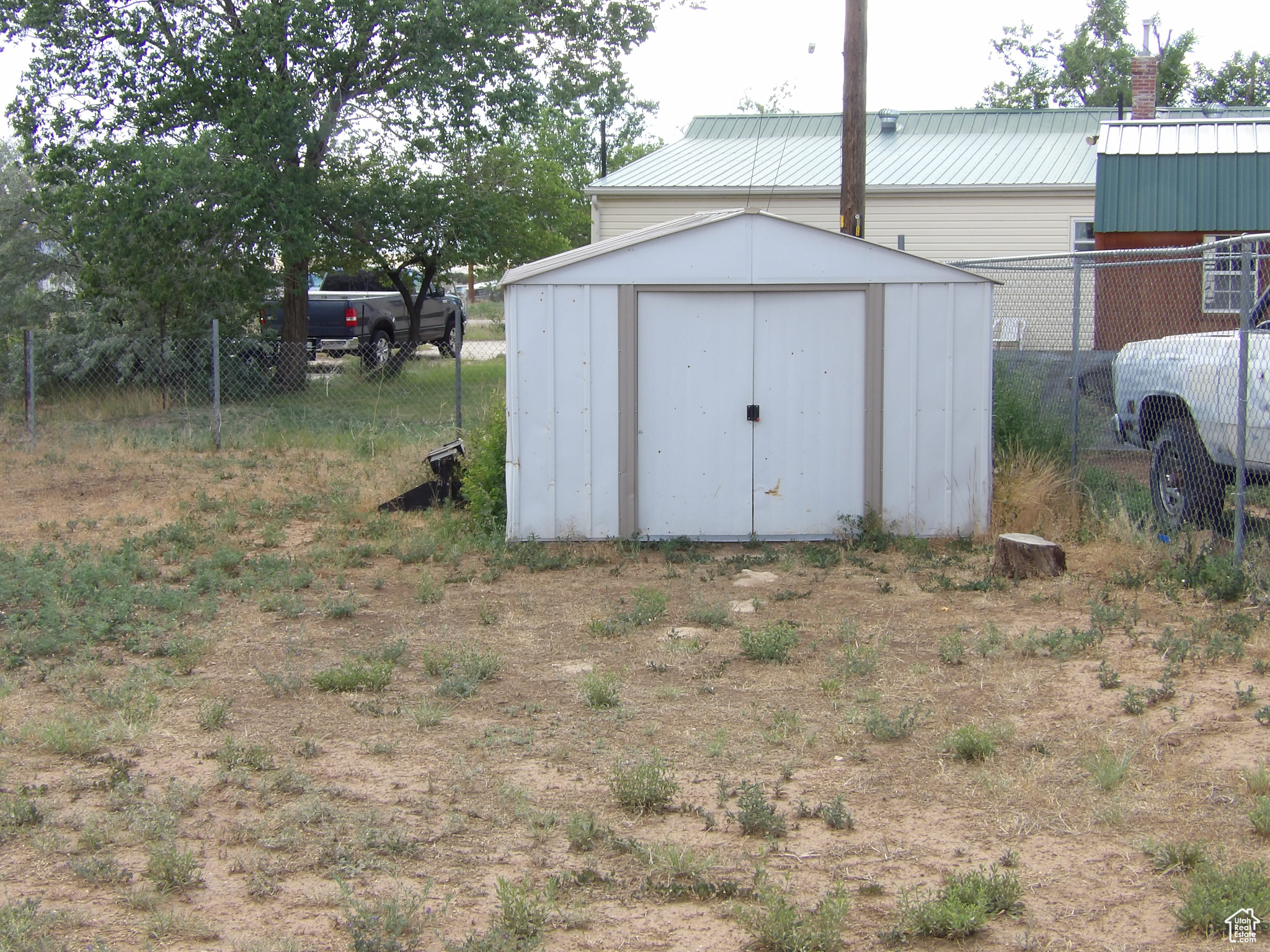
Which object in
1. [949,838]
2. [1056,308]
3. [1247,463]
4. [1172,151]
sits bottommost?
[949,838]

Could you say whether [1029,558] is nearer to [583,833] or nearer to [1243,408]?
[1243,408]

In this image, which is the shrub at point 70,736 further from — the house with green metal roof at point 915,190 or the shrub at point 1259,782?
the house with green metal roof at point 915,190

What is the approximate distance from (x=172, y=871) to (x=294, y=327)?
1600cm

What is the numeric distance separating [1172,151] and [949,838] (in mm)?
15714

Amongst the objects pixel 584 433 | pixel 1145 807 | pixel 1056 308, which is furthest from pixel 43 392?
pixel 1145 807

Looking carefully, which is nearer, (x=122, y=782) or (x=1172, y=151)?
(x=122, y=782)

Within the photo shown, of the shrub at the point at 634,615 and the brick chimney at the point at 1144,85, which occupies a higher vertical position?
the brick chimney at the point at 1144,85

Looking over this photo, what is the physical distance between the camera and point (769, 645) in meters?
6.48

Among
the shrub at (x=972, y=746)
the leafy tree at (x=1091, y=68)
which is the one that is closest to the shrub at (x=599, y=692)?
the shrub at (x=972, y=746)

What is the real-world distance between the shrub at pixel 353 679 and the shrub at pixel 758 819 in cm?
227

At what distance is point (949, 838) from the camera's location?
424 centimetres

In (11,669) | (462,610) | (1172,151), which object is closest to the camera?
(11,669)

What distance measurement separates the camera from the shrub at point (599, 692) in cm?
573

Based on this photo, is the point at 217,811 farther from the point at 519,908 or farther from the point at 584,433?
the point at 584,433
